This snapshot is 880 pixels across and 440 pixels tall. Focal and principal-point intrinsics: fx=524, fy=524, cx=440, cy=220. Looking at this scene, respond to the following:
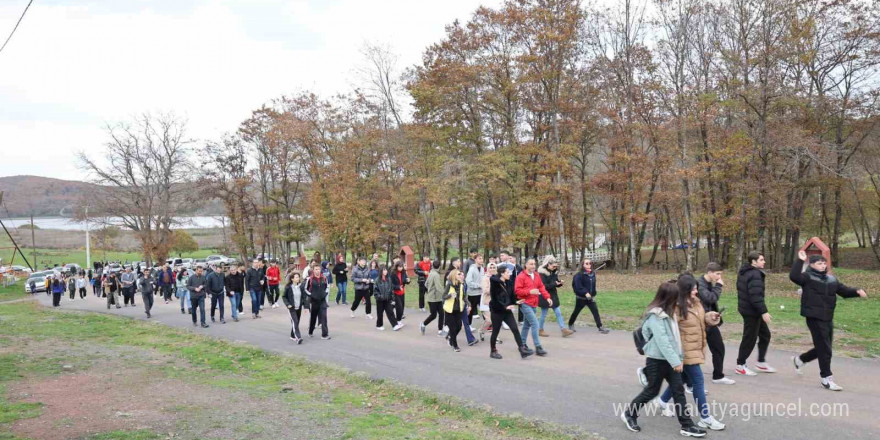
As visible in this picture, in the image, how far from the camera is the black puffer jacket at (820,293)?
669 centimetres

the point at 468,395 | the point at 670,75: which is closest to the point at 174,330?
the point at 468,395

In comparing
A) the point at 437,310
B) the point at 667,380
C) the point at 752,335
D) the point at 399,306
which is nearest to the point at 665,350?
the point at 667,380

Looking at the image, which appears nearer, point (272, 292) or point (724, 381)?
point (724, 381)

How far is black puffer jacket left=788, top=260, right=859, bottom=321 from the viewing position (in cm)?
669

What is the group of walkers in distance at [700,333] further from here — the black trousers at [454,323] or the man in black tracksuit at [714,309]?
the black trousers at [454,323]

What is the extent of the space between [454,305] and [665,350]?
16.9ft

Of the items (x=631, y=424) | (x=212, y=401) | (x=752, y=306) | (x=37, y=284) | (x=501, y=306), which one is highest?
(x=752, y=306)

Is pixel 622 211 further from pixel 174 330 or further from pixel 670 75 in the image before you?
pixel 174 330

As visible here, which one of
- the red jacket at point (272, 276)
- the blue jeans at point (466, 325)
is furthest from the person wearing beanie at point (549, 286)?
the red jacket at point (272, 276)

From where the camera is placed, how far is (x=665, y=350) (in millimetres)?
5305

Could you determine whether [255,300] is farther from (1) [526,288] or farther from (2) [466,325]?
(1) [526,288]

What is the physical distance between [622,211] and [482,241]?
10826 mm

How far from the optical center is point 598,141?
33188mm

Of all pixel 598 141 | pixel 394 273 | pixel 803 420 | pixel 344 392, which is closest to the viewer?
pixel 803 420
